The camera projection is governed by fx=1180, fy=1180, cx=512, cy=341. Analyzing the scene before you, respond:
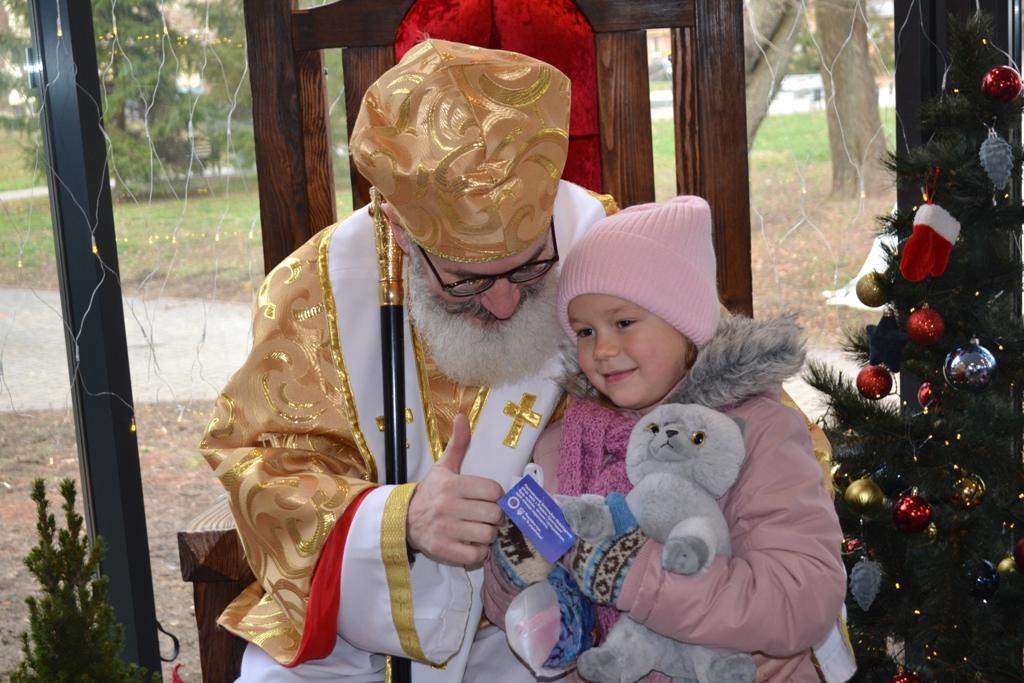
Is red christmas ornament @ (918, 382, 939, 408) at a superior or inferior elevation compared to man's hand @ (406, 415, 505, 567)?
inferior

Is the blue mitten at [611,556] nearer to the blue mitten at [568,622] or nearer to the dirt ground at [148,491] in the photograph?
the blue mitten at [568,622]

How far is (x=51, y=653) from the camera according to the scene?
1.71 m

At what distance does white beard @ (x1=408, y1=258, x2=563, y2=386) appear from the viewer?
6.20 feet

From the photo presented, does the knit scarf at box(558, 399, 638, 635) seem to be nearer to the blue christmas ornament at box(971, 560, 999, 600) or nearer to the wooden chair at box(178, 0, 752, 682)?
the wooden chair at box(178, 0, 752, 682)

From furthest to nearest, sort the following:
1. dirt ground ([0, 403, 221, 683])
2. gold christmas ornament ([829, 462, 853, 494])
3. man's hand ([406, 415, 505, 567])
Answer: dirt ground ([0, 403, 221, 683]) < gold christmas ornament ([829, 462, 853, 494]) < man's hand ([406, 415, 505, 567])

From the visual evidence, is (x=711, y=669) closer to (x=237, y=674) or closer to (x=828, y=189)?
(x=237, y=674)

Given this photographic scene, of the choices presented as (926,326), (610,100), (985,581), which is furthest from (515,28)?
(985,581)

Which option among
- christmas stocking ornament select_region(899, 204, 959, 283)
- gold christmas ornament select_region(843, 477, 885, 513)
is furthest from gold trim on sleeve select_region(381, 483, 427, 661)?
christmas stocking ornament select_region(899, 204, 959, 283)

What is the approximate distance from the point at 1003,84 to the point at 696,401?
1.09m

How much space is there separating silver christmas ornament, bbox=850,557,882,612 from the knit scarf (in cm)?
96

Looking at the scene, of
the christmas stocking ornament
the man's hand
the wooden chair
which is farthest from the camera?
the christmas stocking ornament

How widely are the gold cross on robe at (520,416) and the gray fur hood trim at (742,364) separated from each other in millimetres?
356

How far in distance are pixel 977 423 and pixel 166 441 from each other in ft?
6.33

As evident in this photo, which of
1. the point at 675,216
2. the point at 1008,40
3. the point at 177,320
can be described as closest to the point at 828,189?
the point at 1008,40
